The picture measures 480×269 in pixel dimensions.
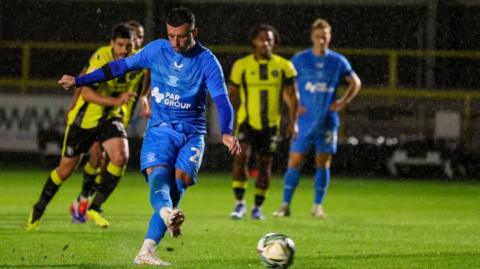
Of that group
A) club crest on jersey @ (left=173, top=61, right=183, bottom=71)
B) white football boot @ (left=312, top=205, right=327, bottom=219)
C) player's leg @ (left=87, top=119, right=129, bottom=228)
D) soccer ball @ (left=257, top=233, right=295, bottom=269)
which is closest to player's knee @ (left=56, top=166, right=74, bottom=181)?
player's leg @ (left=87, top=119, right=129, bottom=228)

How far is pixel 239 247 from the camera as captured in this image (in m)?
10.4

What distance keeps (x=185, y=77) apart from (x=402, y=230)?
4.11 m

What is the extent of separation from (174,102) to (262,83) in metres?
4.98

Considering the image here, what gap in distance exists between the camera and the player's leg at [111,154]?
12086 mm

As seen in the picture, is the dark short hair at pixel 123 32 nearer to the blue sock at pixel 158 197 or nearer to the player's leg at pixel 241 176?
the player's leg at pixel 241 176

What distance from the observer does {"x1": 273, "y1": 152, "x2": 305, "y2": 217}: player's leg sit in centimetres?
1408

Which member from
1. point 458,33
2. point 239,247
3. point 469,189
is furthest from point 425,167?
point 239,247

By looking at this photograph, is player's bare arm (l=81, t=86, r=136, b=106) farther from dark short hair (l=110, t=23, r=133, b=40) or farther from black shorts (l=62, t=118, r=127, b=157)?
dark short hair (l=110, t=23, r=133, b=40)

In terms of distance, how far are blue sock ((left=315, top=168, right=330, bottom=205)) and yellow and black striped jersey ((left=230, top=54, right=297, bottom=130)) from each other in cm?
87

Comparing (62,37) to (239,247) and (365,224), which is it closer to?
(365,224)

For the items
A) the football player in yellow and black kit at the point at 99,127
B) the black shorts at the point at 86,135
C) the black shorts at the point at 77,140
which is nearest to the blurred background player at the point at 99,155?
the football player in yellow and black kit at the point at 99,127

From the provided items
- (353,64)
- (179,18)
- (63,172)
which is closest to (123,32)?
(63,172)

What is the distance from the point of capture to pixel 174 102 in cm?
910

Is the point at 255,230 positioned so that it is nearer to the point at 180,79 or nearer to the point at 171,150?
the point at 171,150
